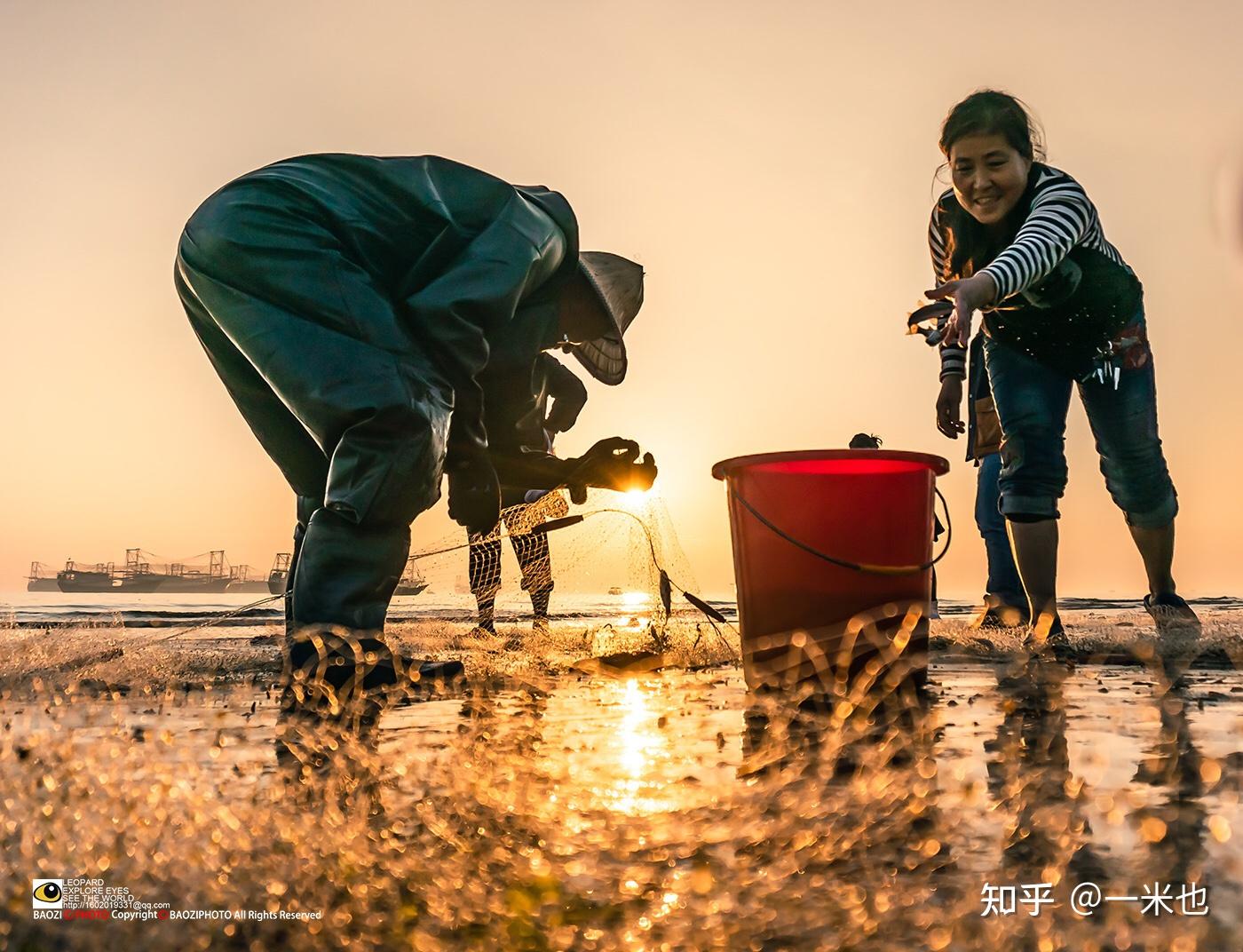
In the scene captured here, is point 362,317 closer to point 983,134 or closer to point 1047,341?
point 983,134

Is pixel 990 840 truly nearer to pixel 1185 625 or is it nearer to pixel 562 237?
pixel 562 237

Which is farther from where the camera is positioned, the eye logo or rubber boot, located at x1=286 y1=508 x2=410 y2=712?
rubber boot, located at x1=286 y1=508 x2=410 y2=712

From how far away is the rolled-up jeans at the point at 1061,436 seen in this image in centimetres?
397

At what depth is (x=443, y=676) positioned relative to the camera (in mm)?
2830

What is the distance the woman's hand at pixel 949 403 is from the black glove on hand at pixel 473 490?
2.94m

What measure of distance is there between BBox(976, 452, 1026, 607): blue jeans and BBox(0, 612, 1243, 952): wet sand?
3.51 metres

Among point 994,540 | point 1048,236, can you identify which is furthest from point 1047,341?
point 994,540

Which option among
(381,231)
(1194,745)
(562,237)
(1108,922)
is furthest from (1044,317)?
(1108,922)

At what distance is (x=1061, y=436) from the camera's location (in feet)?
13.2

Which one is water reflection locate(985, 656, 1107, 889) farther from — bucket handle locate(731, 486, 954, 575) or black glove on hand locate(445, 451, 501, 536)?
black glove on hand locate(445, 451, 501, 536)

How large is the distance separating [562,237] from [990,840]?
2501mm

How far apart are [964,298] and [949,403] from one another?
6.91 ft

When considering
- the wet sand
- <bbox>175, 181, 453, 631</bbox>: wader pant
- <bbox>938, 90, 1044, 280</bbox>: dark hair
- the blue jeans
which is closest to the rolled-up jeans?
<bbox>938, 90, 1044, 280</bbox>: dark hair

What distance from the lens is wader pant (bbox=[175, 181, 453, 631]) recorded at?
2.46 metres
